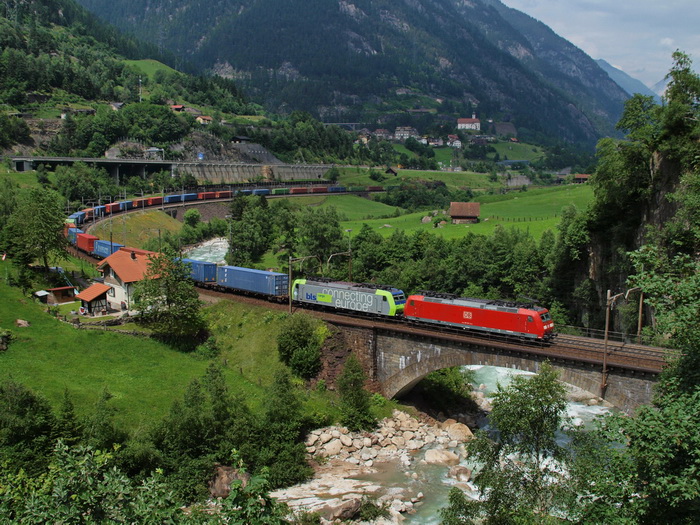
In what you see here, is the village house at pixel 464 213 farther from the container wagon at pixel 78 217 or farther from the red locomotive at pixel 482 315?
the container wagon at pixel 78 217

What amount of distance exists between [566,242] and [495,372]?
16.2 m

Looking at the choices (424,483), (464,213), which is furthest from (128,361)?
(464,213)

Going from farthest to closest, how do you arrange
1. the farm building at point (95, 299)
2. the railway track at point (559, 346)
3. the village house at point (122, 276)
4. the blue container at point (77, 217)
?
1. the blue container at point (77, 217)
2. the village house at point (122, 276)
3. the farm building at point (95, 299)
4. the railway track at point (559, 346)

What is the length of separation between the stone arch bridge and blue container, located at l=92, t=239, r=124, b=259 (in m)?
40.0

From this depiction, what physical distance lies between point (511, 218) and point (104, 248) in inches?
2848

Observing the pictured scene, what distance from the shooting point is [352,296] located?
56031 mm

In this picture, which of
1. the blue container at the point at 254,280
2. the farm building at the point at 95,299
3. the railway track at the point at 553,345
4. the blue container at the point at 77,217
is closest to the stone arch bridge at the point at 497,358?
the railway track at the point at 553,345

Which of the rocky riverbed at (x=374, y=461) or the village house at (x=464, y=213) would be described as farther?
the village house at (x=464, y=213)

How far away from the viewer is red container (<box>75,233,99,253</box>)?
8612 centimetres

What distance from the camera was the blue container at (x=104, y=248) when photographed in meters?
80.5

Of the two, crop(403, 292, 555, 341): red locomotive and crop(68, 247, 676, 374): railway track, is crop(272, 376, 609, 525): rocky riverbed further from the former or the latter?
crop(403, 292, 555, 341): red locomotive

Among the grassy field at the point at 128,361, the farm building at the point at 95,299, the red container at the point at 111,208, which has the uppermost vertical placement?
the red container at the point at 111,208

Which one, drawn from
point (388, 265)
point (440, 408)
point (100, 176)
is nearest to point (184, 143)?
point (100, 176)

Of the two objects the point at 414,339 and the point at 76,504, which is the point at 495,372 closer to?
the point at 414,339
